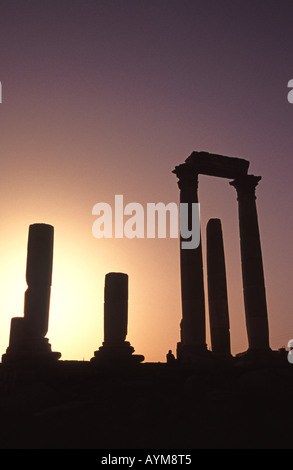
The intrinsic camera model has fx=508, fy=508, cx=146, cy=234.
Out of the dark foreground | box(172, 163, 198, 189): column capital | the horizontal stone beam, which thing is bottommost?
the dark foreground

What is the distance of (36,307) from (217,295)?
12.7 m

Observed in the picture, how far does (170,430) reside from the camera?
1741 centimetres

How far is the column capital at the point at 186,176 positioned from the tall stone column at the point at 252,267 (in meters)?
3.45

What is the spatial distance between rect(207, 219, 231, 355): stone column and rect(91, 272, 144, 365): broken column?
6.34m

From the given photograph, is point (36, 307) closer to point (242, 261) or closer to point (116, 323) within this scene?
point (116, 323)

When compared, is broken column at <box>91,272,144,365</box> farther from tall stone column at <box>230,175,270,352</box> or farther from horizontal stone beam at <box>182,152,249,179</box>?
horizontal stone beam at <box>182,152,249,179</box>

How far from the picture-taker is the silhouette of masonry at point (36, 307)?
2422 centimetres

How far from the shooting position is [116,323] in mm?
29156

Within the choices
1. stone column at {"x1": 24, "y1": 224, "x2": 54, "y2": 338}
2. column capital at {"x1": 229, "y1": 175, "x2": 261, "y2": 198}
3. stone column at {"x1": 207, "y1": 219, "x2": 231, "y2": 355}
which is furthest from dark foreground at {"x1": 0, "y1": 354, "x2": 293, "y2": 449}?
column capital at {"x1": 229, "y1": 175, "x2": 261, "y2": 198}

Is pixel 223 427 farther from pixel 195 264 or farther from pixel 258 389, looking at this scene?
pixel 195 264

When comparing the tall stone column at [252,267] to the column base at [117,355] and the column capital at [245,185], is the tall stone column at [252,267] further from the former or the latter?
the column base at [117,355]

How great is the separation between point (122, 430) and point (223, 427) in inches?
143

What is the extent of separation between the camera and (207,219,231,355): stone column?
3253 cm
